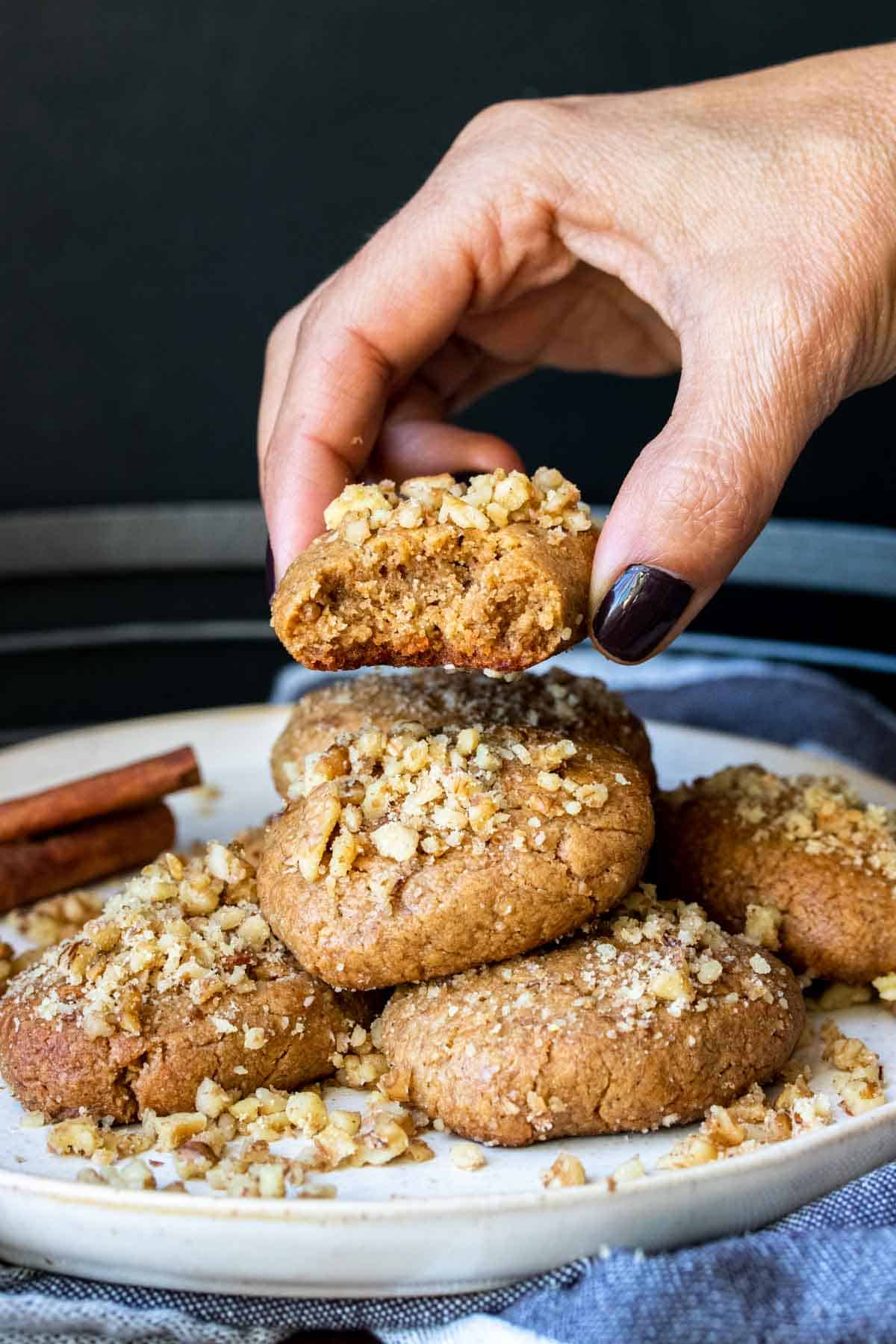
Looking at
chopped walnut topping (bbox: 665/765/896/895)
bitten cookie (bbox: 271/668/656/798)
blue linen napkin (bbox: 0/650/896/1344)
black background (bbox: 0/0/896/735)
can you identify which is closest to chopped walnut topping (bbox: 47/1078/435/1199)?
blue linen napkin (bbox: 0/650/896/1344)

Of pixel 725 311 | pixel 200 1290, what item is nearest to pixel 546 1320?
pixel 200 1290

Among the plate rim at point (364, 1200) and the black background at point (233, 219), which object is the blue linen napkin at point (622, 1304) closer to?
the plate rim at point (364, 1200)

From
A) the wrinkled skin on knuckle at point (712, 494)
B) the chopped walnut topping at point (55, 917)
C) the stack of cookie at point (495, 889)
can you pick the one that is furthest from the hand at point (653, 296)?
the chopped walnut topping at point (55, 917)

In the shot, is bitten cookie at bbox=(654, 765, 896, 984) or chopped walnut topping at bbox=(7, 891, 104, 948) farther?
chopped walnut topping at bbox=(7, 891, 104, 948)

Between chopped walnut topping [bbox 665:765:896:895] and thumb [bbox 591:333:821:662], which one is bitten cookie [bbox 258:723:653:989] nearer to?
thumb [bbox 591:333:821:662]

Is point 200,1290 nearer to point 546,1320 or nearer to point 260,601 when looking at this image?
point 546,1320

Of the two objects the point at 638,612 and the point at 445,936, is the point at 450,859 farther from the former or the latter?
the point at 638,612

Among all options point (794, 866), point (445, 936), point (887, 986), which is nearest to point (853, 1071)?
point (887, 986)
